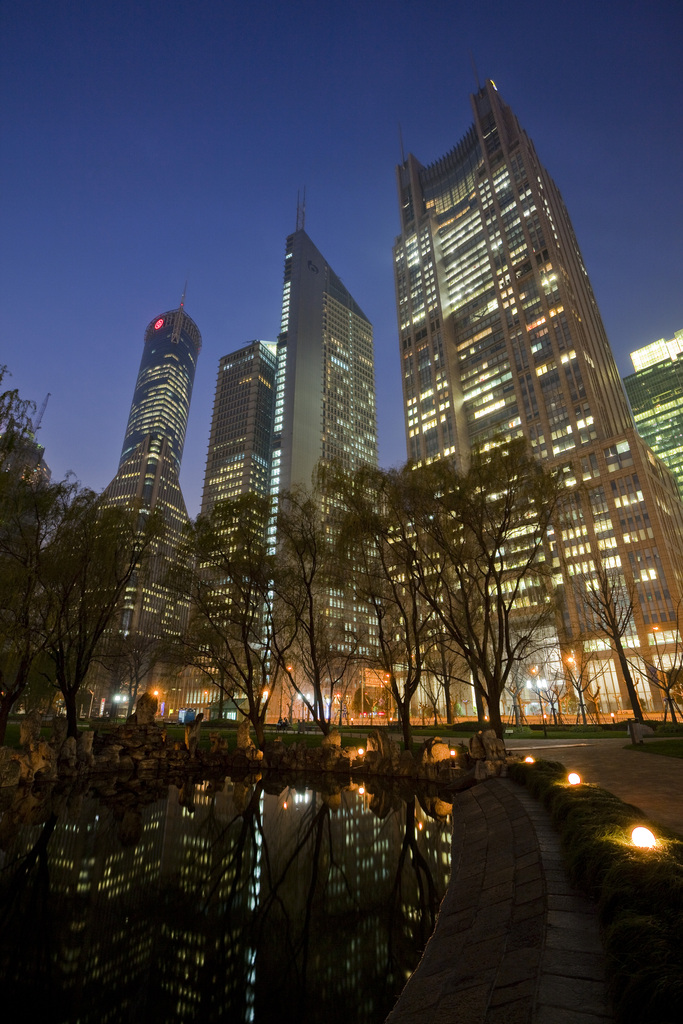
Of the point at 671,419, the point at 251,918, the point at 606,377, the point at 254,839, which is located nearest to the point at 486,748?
the point at 254,839

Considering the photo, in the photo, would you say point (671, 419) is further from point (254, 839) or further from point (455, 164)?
point (254, 839)


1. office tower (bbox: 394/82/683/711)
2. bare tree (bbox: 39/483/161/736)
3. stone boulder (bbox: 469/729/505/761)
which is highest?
office tower (bbox: 394/82/683/711)

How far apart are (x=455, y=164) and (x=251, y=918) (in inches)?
7853

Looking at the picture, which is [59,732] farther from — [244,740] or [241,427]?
[241,427]

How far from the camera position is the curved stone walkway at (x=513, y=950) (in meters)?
3.92

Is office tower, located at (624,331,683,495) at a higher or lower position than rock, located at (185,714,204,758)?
higher

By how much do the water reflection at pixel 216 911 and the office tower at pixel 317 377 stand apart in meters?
120

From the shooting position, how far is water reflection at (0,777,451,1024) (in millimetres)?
5582

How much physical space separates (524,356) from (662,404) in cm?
9609

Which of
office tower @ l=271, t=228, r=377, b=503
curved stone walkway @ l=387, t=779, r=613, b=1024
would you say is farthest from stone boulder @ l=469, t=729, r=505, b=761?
office tower @ l=271, t=228, r=377, b=503

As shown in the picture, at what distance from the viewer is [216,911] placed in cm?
803

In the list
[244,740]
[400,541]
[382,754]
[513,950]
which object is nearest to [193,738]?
[244,740]

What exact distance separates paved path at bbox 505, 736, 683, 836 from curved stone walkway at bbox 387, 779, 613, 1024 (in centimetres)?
Answer: 288

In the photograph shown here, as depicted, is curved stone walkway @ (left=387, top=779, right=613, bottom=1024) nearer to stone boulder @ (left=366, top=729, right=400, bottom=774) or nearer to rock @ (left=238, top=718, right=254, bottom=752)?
stone boulder @ (left=366, top=729, right=400, bottom=774)
